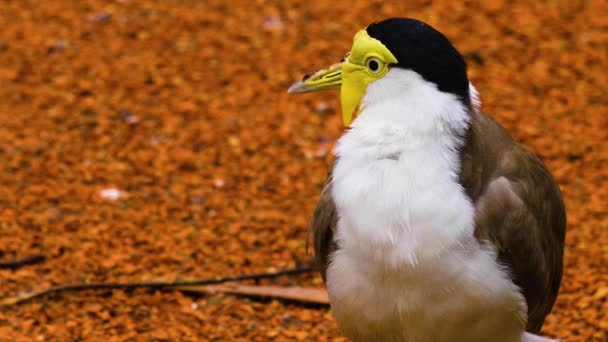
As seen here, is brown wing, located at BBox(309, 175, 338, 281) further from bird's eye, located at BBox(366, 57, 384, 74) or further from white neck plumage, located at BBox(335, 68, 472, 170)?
bird's eye, located at BBox(366, 57, 384, 74)

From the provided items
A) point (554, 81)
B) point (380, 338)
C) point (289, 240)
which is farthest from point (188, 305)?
point (554, 81)

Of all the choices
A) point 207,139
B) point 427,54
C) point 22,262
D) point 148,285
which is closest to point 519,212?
point 427,54

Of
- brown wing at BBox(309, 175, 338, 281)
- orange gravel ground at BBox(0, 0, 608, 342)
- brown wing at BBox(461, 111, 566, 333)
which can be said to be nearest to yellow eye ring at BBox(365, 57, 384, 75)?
brown wing at BBox(461, 111, 566, 333)

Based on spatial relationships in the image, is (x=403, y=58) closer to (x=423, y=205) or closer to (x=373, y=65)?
(x=373, y=65)

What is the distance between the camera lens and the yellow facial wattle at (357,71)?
3.04m

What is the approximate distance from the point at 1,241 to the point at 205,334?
107 centimetres

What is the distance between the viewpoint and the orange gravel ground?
13.8 feet

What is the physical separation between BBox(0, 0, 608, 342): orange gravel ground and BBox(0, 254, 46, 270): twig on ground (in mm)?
38

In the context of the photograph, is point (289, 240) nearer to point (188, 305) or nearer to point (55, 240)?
point (188, 305)

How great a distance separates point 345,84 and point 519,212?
66 cm

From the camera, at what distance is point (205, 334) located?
13.3 feet

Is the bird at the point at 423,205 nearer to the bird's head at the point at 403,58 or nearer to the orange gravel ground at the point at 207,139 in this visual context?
the bird's head at the point at 403,58

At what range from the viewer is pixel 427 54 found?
2.96 metres

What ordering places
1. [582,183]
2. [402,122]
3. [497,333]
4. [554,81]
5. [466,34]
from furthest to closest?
[466,34], [554,81], [582,183], [497,333], [402,122]
